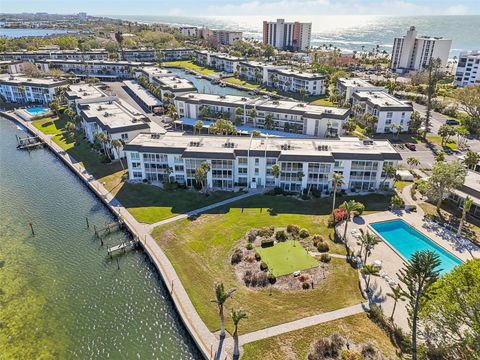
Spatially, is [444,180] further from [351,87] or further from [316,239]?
[351,87]

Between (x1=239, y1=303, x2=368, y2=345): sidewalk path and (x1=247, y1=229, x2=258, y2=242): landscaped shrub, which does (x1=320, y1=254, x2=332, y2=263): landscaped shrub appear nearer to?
(x1=239, y1=303, x2=368, y2=345): sidewalk path

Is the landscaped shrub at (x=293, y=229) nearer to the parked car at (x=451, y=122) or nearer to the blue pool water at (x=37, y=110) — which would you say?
the parked car at (x=451, y=122)

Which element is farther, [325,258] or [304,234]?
[304,234]

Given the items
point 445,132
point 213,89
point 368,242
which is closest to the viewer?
point 368,242

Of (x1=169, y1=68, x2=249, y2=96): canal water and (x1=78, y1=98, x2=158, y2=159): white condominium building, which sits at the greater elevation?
(x1=78, y1=98, x2=158, y2=159): white condominium building

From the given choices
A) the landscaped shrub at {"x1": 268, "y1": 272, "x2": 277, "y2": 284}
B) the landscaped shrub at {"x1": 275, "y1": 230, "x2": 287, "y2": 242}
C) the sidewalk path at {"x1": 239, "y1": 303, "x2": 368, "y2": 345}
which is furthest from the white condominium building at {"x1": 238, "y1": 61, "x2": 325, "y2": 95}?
the sidewalk path at {"x1": 239, "y1": 303, "x2": 368, "y2": 345}

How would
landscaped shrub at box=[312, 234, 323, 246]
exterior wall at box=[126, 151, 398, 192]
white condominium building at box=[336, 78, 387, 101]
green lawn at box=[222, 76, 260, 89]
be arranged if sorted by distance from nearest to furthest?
landscaped shrub at box=[312, 234, 323, 246] → exterior wall at box=[126, 151, 398, 192] → white condominium building at box=[336, 78, 387, 101] → green lawn at box=[222, 76, 260, 89]

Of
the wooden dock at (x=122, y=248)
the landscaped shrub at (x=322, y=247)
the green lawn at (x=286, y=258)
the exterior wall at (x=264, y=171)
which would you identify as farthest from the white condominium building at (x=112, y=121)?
the landscaped shrub at (x=322, y=247)

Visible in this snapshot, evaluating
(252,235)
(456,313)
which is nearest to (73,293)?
(252,235)
